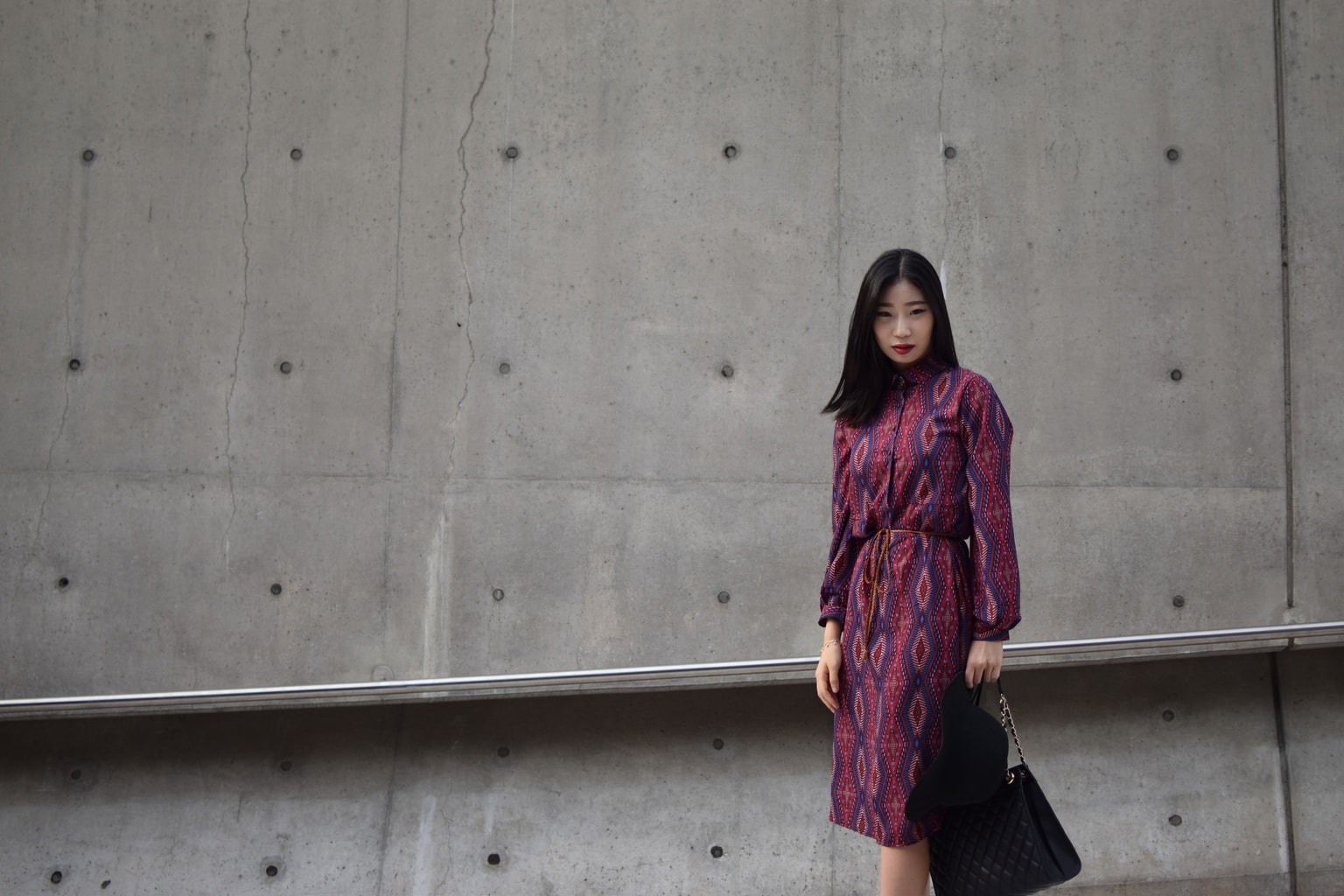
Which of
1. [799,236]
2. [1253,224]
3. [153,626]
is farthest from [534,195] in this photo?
[1253,224]

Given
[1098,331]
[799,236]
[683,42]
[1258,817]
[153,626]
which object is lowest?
[1258,817]

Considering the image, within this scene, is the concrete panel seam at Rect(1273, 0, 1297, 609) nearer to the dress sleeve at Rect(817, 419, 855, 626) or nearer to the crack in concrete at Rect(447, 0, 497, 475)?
the dress sleeve at Rect(817, 419, 855, 626)

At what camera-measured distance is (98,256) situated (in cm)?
381

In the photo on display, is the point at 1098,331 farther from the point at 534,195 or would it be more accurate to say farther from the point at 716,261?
the point at 534,195

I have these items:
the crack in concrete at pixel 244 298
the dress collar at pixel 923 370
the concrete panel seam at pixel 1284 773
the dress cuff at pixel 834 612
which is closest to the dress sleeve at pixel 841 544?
the dress cuff at pixel 834 612

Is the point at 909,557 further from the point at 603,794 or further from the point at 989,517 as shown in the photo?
the point at 603,794

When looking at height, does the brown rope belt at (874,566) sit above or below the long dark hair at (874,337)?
below

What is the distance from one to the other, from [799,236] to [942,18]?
3.30 feet

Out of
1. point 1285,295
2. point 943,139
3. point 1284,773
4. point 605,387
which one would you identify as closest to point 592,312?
point 605,387

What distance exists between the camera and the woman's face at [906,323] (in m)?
1.89

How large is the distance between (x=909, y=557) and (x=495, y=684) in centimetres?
209

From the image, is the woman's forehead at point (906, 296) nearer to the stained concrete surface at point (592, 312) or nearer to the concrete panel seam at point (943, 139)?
the stained concrete surface at point (592, 312)

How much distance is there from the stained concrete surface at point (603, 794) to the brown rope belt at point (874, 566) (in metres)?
2.16

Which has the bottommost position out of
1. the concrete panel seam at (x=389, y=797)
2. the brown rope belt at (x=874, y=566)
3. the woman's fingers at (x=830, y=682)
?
the concrete panel seam at (x=389, y=797)
